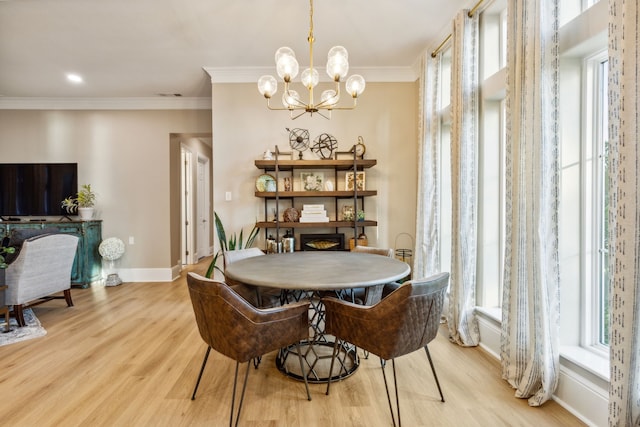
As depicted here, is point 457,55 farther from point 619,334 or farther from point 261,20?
point 619,334

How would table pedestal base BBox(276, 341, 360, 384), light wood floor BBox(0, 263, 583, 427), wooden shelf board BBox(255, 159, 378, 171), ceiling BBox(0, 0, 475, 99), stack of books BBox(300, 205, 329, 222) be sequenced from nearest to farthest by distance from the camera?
light wood floor BBox(0, 263, 583, 427) → table pedestal base BBox(276, 341, 360, 384) → ceiling BBox(0, 0, 475, 99) → wooden shelf board BBox(255, 159, 378, 171) → stack of books BBox(300, 205, 329, 222)

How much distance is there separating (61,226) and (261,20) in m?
3.89

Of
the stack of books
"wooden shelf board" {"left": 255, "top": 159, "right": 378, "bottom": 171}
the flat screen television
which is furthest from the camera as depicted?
the flat screen television

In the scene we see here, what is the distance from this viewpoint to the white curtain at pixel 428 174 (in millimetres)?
3178

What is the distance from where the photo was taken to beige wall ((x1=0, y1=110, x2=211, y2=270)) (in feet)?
16.0

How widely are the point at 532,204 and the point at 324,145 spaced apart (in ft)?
8.26

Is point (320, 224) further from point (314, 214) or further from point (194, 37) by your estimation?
point (194, 37)

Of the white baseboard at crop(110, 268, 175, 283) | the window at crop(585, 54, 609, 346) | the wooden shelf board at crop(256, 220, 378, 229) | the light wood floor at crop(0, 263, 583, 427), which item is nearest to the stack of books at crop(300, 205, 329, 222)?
the wooden shelf board at crop(256, 220, 378, 229)

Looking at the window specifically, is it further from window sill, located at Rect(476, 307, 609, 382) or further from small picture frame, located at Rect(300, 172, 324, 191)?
small picture frame, located at Rect(300, 172, 324, 191)

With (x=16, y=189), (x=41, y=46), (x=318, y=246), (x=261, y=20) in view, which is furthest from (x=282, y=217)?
(x=16, y=189)

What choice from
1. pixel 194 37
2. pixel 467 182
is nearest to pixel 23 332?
pixel 194 37

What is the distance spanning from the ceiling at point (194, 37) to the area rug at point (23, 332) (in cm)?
274

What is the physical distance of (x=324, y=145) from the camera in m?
3.93

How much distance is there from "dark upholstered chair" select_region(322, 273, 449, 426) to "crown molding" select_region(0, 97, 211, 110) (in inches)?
172
